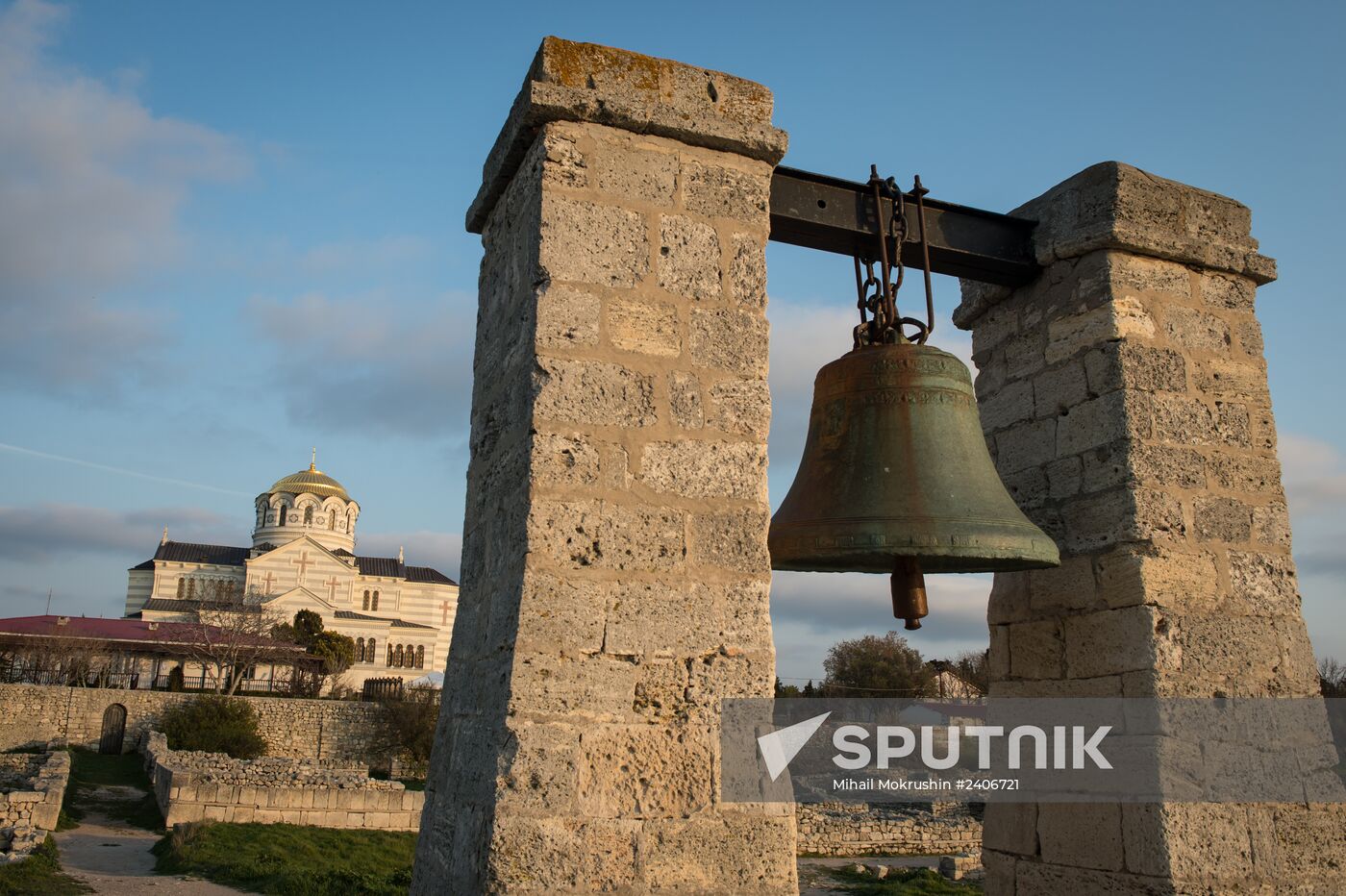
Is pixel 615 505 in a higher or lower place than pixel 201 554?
lower

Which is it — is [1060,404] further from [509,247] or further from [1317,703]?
[509,247]

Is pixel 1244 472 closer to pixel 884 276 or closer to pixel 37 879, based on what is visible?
pixel 884 276

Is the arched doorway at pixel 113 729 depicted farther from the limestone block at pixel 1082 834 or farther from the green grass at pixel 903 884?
the limestone block at pixel 1082 834

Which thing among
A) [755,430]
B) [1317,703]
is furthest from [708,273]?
[1317,703]

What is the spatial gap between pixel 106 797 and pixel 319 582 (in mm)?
37999

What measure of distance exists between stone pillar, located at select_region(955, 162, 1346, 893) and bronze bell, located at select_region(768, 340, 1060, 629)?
48 centimetres

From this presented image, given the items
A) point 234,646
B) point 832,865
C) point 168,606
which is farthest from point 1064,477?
point 168,606

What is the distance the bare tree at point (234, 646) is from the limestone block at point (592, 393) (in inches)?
1227

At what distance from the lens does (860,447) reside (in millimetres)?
3225

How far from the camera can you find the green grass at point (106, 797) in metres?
15.4

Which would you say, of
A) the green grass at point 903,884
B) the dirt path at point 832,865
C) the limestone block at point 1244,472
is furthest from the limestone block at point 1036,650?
the dirt path at point 832,865

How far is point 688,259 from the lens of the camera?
2904 millimetres

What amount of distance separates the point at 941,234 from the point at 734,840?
2346 mm

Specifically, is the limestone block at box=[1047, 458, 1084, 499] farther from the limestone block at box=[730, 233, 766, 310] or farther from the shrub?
the shrub
